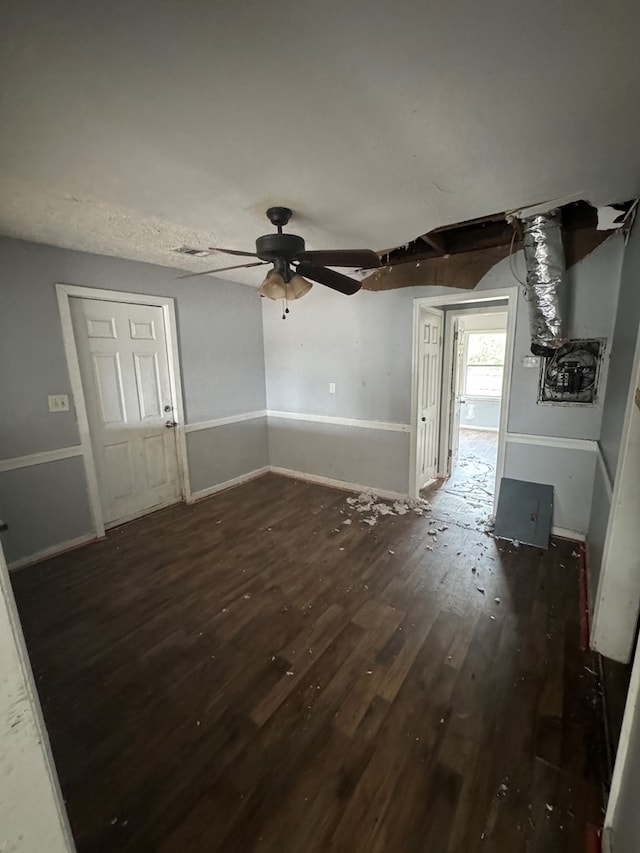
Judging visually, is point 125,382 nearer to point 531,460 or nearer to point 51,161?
point 51,161

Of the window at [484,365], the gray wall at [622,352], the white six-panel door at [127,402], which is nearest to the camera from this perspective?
the gray wall at [622,352]

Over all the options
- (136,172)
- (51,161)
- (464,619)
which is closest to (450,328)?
(464,619)

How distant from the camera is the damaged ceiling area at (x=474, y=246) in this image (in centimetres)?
→ 242

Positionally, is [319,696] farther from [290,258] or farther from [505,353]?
[505,353]

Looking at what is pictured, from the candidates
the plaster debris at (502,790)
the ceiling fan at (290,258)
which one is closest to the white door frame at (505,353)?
the ceiling fan at (290,258)

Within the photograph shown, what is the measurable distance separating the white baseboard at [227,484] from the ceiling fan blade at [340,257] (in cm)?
281

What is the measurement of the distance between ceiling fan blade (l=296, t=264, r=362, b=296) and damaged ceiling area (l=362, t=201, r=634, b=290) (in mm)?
682

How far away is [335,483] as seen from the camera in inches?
167

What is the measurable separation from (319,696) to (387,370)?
2.81 meters

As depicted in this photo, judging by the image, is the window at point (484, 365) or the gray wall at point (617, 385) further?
the window at point (484, 365)

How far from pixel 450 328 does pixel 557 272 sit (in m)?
1.66

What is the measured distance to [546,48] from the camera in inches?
39.9

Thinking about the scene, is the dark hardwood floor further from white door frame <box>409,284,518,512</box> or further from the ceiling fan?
the ceiling fan

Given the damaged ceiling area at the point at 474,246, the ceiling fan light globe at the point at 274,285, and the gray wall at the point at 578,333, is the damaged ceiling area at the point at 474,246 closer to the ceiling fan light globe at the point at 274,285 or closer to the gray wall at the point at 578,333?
the gray wall at the point at 578,333
